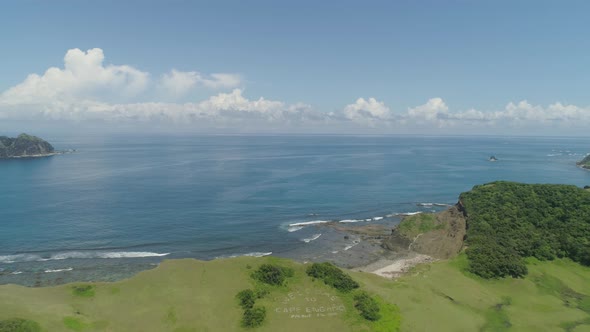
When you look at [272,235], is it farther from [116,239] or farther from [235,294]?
[235,294]

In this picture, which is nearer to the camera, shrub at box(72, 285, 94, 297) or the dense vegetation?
shrub at box(72, 285, 94, 297)

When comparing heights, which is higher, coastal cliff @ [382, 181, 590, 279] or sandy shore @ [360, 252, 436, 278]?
coastal cliff @ [382, 181, 590, 279]

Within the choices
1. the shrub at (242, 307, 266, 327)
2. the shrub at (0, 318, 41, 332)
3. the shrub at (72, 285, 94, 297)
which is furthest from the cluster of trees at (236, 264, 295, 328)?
the shrub at (0, 318, 41, 332)

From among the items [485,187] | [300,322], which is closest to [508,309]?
[300,322]

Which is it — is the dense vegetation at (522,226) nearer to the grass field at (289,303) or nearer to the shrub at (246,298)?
the grass field at (289,303)

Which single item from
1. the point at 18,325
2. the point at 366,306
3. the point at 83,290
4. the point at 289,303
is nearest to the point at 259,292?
the point at 289,303

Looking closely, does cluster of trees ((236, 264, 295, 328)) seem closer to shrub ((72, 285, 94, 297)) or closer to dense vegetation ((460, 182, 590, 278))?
shrub ((72, 285, 94, 297))

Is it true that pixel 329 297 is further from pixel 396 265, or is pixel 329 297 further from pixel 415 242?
pixel 415 242
